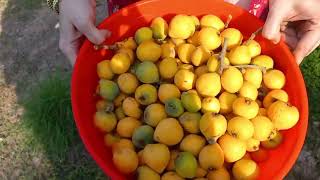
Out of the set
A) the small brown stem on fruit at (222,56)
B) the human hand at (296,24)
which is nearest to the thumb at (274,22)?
the human hand at (296,24)

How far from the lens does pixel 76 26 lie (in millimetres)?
1799

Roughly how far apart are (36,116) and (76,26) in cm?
96

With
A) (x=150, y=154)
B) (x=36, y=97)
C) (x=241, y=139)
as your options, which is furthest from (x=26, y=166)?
(x=241, y=139)

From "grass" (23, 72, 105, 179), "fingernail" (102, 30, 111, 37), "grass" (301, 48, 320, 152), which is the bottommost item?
"grass" (23, 72, 105, 179)

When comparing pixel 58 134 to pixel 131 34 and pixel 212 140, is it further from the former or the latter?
pixel 212 140

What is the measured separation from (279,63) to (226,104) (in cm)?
30

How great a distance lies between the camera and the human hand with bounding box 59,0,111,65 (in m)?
1.73

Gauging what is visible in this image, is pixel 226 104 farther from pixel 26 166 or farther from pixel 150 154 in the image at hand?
pixel 26 166

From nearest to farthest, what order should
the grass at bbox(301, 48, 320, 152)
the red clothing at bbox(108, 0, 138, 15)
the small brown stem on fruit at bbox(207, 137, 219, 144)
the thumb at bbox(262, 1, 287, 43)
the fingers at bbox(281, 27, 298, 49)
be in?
the small brown stem on fruit at bbox(207, 137, 219, 144), the thumb at bbox(262, 1, 287, 43), the fingers at bbox(281, 27, 298, 49), the red clothing at bbox(108, 0, 138, 15), the grass at bbox(301, 48, 320, 152)

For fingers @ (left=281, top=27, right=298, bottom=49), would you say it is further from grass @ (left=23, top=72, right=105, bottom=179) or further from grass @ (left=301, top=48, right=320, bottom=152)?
grass @ (left=23, top=72, right=105, bottom=179)

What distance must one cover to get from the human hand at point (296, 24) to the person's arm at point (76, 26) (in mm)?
637

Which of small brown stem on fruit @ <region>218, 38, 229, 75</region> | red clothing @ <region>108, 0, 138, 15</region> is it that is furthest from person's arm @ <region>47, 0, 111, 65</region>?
small brown stem on fruit @ <region>218, 38, 229, 75</region>

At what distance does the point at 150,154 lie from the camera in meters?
1.55

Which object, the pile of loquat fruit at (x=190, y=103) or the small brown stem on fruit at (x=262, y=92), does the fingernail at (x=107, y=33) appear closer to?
the pile of loquat fruit at (x=190, y=103)
